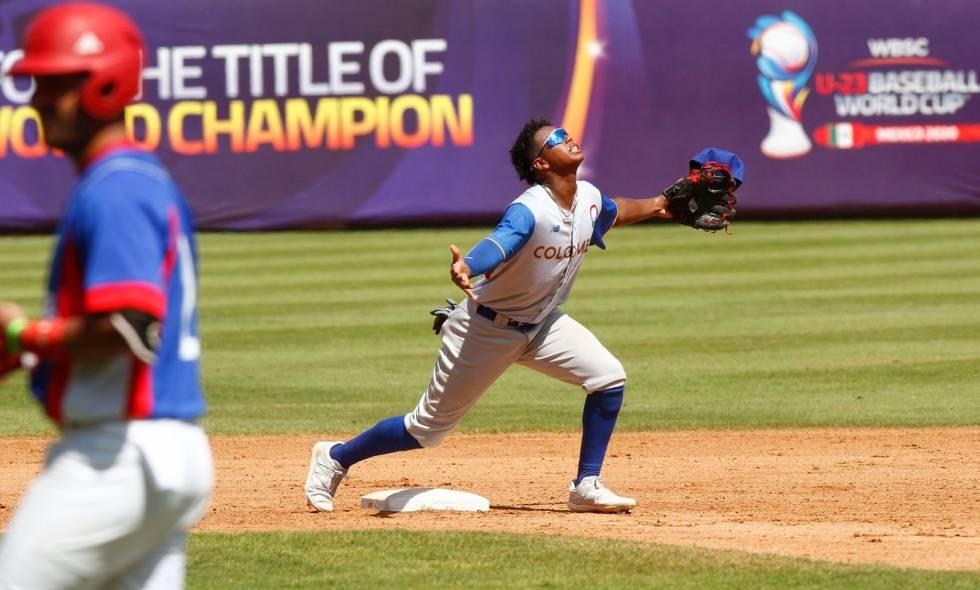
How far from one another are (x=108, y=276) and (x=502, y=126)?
21.5 meters

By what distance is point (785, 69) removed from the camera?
24359mm

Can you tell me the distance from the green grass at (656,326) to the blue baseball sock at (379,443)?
3.12 meters

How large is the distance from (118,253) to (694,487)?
584 centimetres

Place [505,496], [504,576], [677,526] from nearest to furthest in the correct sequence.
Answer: [504,576], [677,526], [505,496]

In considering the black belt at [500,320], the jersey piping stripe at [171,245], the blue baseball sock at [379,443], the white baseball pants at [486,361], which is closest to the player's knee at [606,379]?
the white baseball pants at [486,361]

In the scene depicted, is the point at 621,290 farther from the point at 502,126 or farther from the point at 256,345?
the point at 502,126

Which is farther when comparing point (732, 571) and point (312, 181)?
point (312, 181)

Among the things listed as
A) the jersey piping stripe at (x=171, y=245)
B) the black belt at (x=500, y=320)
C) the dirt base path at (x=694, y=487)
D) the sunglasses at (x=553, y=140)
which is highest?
the sunglasses at (x=553, y=140)

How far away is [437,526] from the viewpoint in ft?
24.3

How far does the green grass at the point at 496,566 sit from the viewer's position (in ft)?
19.6

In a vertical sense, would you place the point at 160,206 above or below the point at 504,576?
above

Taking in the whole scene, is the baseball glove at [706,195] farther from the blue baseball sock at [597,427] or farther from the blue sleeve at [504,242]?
the blue sleeve at [504,242]

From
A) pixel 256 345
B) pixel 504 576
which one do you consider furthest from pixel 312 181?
pixel 504 576

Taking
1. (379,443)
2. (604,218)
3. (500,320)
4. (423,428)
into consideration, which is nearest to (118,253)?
(500,320)
